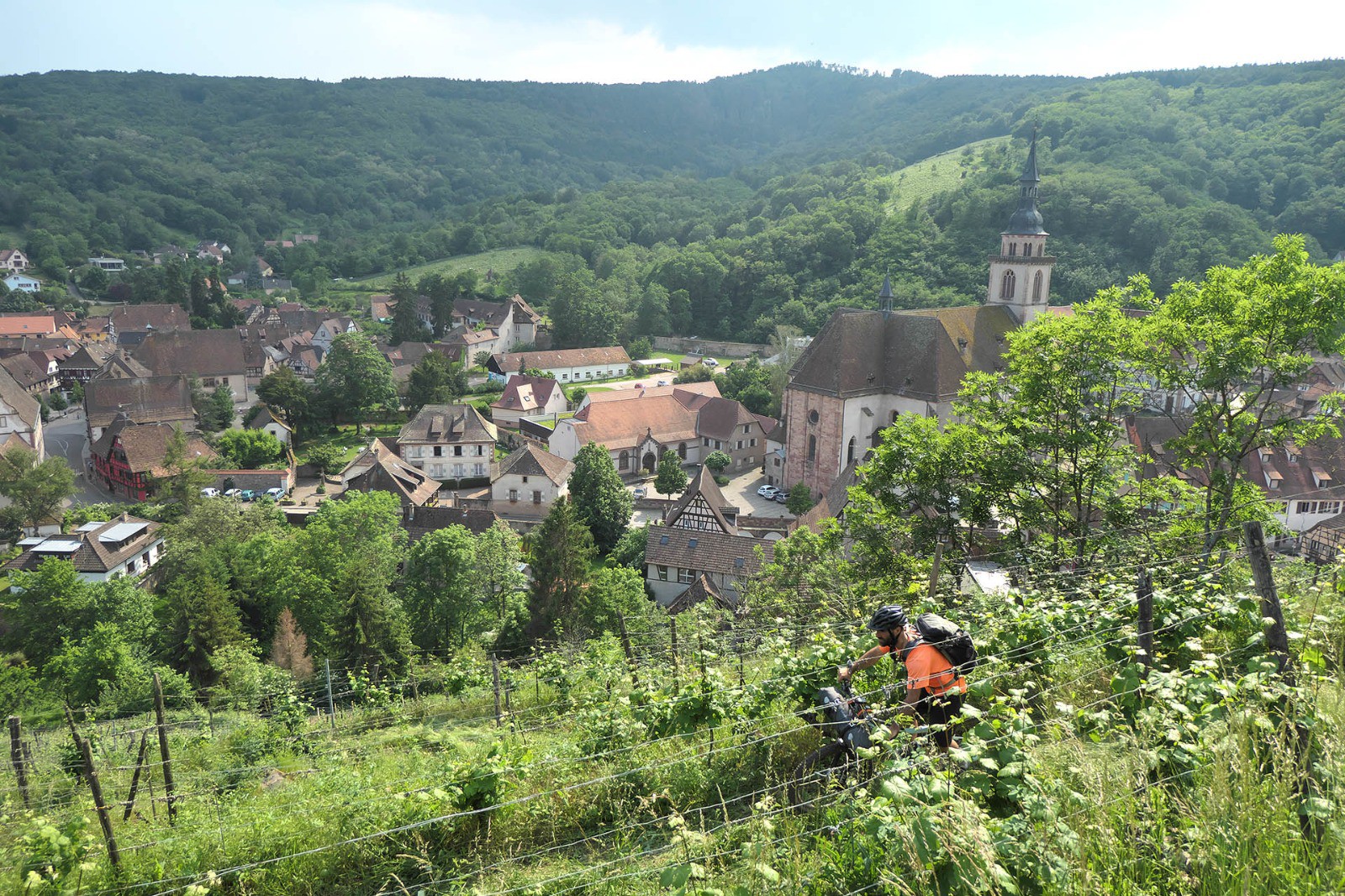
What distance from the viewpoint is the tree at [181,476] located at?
134 feet

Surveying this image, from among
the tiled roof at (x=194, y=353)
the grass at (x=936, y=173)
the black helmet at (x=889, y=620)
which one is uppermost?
the grass at (x=936, y=173)

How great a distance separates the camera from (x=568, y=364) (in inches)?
2904

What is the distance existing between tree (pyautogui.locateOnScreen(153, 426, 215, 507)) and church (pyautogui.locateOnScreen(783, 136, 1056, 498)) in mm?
26949

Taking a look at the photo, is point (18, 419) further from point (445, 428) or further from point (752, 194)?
point (752, 194)

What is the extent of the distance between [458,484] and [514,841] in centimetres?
4507

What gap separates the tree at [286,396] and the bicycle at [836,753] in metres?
54.6

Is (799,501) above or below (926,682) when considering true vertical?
below

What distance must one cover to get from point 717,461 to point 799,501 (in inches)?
508

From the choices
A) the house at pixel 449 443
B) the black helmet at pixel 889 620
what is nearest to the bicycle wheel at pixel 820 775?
the black helmet at pixel 889 620

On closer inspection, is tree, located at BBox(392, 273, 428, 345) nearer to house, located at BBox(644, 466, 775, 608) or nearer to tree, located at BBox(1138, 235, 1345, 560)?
house, located at BBox(644, 466, 775, 608)

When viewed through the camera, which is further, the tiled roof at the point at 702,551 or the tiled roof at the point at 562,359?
the tiled roof at the point at 562,359

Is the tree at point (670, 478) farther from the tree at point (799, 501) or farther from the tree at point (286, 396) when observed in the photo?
the tree at point (286, 396)

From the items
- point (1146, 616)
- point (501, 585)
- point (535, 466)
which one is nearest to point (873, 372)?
point (535, 466)

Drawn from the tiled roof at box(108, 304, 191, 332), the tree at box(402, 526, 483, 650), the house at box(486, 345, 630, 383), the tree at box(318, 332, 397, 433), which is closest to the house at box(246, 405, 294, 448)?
the tree at box(318, 332, 397, 433)
